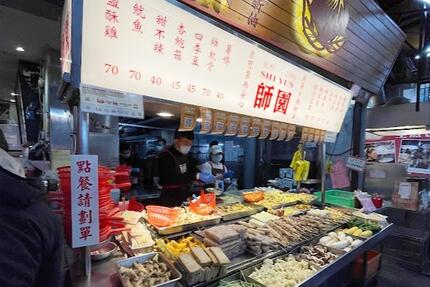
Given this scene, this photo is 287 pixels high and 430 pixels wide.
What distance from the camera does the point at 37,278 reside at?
121cm

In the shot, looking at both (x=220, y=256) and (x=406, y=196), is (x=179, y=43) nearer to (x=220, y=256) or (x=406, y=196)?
(x=220, y=256)

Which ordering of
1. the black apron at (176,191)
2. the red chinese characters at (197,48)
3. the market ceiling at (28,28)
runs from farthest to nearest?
the black apron at (176,191) < the market ceiling at (28,28) < the red chinese characters at (197,48)

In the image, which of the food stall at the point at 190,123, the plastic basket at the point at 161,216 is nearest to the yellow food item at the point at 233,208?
the food stall at the point at 190,123

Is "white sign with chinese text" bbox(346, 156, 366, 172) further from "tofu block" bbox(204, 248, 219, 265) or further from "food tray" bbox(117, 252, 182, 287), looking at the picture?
"food tray" bbox(117, 252, 182, 287)

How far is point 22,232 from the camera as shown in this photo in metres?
1.07

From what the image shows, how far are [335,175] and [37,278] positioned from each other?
5489 millimetres

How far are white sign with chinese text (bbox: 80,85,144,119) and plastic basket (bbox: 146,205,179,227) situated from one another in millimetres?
1326

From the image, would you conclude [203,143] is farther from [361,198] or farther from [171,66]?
[171,66]

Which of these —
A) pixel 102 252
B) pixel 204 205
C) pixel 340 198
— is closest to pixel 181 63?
pixel 102 252

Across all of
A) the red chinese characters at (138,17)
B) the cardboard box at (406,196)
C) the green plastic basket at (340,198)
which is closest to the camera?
the red chinese characters at (138,17)

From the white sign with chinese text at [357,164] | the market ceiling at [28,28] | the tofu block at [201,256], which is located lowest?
the tofu block at [201,256]

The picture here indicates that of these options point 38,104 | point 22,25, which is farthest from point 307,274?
point 38,104

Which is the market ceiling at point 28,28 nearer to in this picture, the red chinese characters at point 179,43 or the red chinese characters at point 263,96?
the red chinese characters at point 179,43

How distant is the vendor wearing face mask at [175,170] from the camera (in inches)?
191
